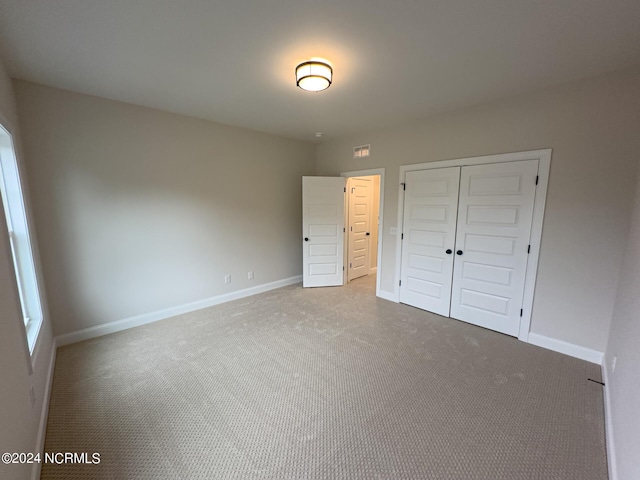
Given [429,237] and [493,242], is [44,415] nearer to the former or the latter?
[429,237]

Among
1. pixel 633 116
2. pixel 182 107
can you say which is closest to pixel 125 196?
pixel 182 107

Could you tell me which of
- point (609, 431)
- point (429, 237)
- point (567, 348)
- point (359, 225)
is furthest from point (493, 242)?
point (359, 225)

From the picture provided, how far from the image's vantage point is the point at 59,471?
1559 millimetres

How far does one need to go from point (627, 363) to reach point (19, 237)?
4636mm

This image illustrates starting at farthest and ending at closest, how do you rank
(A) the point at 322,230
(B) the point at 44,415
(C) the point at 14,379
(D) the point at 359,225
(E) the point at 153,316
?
1. (D) the point at 359,225
2. (A) the point at 322,230
3. (E) the point at 153,316
4. (B) the point at 44,415
5. (C) the point at 14,379

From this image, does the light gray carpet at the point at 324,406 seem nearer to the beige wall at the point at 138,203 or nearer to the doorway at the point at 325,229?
the beige wall at the point at 138,203

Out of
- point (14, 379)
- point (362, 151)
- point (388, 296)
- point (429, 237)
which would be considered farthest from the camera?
point (362, 151)

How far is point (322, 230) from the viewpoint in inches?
191

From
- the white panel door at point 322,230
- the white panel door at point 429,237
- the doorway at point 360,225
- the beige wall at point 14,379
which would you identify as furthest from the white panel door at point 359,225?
the beige wall at point 14,379

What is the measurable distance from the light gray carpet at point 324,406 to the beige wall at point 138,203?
2.01 ft

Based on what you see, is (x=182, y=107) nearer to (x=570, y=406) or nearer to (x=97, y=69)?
(x=97, y=69)

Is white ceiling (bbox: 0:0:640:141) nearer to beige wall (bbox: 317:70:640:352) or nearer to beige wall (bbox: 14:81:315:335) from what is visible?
beige wall (bbox: 317:70:640:352)

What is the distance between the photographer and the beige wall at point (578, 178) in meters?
2.36

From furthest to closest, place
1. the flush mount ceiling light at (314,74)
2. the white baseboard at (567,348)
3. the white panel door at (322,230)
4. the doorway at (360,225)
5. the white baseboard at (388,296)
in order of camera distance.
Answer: the doorway at (360,225)
the white panel door at (322,230)
the white baseboard at (388,296)
the white baseboard at (567,348)
the flush mount ceiling light at (314,74)
